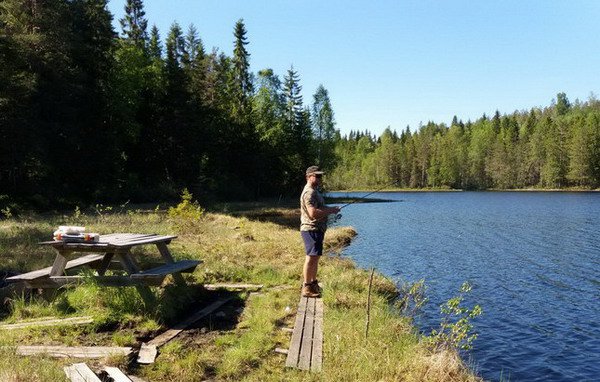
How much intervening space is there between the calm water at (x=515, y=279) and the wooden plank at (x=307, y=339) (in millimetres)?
3313

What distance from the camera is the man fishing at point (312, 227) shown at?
29.3 feet

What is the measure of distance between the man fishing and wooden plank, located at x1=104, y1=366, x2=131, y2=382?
4250 millimetres

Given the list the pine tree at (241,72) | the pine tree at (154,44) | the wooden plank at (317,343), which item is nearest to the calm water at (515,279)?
the wooden plank at (317,343)

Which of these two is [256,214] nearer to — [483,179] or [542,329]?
[542,329]

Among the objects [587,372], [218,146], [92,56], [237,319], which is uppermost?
[92,56]

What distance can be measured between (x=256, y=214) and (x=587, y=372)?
96.1 feet

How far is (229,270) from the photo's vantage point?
37.1ft

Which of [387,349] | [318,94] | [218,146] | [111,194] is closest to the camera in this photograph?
[387,349]

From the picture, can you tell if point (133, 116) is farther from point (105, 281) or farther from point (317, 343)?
point (317, 343)

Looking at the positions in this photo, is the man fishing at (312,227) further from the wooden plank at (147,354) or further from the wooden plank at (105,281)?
the wooden plank at (147,354)

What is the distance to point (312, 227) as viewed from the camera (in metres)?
9.01

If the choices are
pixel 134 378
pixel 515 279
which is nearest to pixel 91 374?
pixel 134 378

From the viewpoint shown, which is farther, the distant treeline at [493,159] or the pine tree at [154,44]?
the distant treeline at [493,159]

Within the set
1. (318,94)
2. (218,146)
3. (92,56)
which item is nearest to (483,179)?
(318,94)
